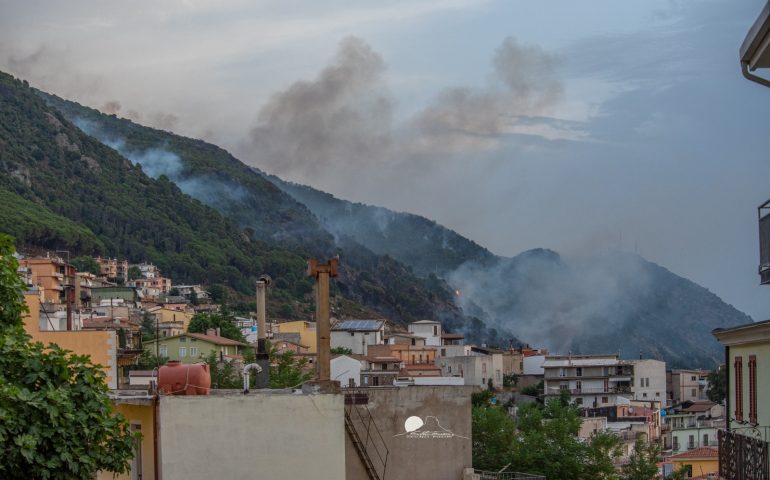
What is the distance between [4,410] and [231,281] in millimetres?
180365

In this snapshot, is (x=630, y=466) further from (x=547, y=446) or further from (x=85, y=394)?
(x=85, y=394)

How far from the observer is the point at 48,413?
57.7 feet

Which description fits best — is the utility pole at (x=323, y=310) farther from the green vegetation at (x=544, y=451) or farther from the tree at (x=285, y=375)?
the green vegetation at (x=544, y=451)

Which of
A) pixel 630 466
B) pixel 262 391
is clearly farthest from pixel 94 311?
pixel 262 391

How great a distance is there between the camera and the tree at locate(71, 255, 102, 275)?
16938 cm

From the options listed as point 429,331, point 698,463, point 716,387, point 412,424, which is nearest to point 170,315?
point 429,331

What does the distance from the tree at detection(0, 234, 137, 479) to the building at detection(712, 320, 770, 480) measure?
740cm

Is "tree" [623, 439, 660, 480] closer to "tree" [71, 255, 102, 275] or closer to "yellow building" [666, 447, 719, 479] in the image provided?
"yellow building" [666, 447, 719, 479]

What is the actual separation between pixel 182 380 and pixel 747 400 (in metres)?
10.4

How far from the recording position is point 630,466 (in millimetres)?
63750

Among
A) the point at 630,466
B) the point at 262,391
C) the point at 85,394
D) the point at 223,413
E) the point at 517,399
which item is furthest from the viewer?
the point at 517,399

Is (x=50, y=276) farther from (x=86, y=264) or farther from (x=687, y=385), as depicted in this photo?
(x=86, y=264)

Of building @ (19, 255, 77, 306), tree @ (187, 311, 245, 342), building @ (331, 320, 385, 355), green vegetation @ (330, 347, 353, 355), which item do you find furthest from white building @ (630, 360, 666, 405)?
building @ (19, 255, 77, 306)

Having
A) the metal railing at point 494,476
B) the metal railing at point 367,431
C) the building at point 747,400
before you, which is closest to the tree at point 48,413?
the building at point 747,400
